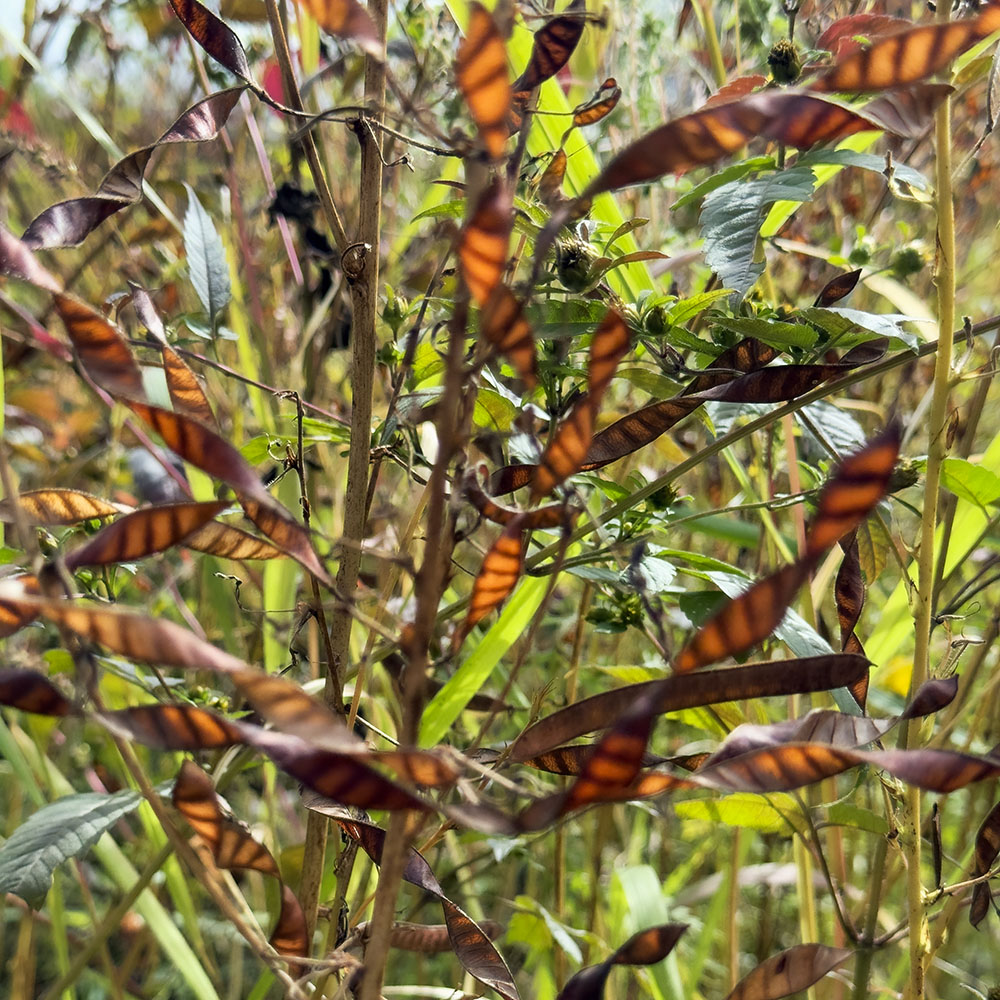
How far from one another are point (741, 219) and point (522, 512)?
21 centimetres

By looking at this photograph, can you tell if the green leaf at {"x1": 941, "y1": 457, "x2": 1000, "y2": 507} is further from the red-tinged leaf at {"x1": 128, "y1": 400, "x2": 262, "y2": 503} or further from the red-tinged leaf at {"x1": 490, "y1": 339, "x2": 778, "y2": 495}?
the red-tinged leaf at {"x1": 128, "y1": 400, "x2": 262, "y2": 503}

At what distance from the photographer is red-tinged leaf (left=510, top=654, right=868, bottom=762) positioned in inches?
10.5

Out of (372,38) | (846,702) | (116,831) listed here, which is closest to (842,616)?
(846,702)

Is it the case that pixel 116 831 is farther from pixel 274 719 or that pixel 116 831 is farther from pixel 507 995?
pixel 274 719

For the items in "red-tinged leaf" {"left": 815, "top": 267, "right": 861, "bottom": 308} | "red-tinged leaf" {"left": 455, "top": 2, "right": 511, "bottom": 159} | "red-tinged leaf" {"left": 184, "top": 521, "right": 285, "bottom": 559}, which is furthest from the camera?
"red-tinged leaf" {"left": 815, "top": 267, "right": 861, "bottom": 308}

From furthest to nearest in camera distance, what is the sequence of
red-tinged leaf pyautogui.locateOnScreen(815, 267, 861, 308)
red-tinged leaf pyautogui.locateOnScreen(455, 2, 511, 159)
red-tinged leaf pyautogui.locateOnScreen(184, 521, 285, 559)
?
red-tinged leaf pyautogui.locateOnScreen(815, 267, 861, 308) < red-tinged leaf pyautogui.locateOnScreen(184, 521, 285, 559) < red-tinged leaf pyautogui.locateOnScreen(455, 2, 511, 159)

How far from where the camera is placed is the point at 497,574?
29 cm

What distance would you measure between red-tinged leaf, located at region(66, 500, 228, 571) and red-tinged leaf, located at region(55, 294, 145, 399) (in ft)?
0.12

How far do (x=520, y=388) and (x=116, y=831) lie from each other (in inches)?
39.1

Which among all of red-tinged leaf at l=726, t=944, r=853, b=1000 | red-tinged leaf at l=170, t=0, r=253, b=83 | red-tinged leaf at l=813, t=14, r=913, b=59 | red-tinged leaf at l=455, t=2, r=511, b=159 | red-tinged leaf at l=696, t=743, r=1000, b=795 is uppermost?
red-tinged leaf at l=813, t=14, r=913, b=59

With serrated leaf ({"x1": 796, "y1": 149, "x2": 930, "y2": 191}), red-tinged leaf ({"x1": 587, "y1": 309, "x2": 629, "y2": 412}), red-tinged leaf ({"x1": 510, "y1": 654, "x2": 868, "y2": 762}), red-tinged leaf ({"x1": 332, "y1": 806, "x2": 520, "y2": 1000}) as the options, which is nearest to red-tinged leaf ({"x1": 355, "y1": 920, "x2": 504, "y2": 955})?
red-tinged leaf ({"x1": 332, "y1": 806, "x2": 520, "y2": 1000})

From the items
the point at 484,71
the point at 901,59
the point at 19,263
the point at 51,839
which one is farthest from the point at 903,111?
the point at 51,839

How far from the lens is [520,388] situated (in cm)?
47

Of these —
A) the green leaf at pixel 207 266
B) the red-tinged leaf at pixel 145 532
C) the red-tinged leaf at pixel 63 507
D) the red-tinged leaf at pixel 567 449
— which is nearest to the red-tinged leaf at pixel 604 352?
the red-tinged leaf at pixel 567 449
